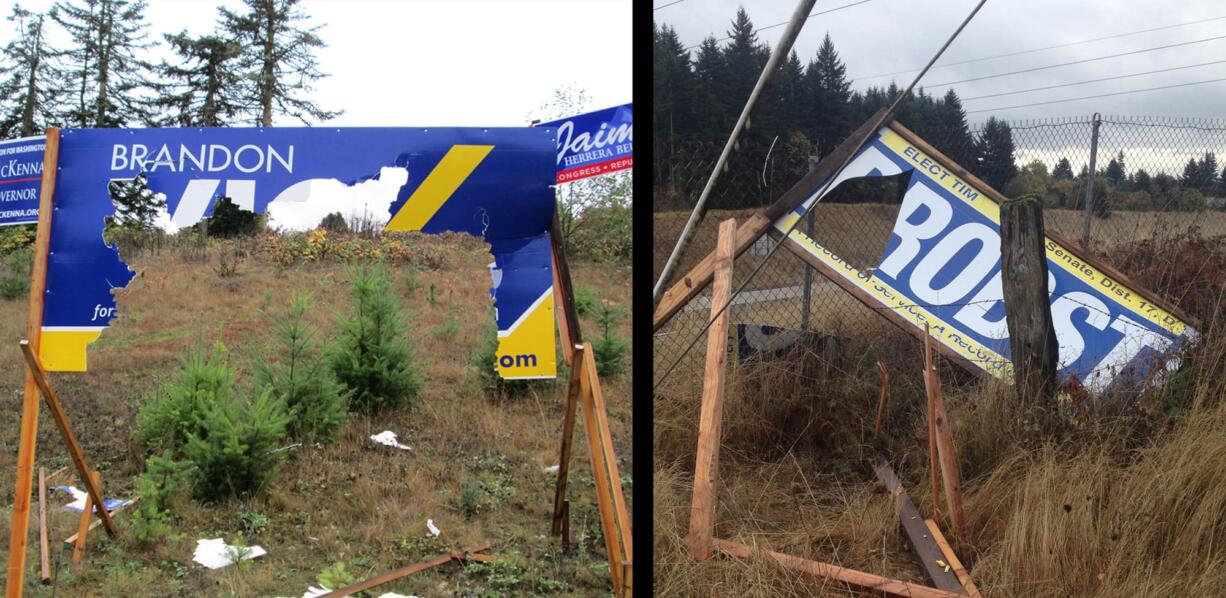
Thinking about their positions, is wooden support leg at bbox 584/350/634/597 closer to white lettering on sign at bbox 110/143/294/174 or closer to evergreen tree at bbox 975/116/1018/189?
white lettering on sign at bbox 110/143/294/174

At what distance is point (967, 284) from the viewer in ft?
13.4

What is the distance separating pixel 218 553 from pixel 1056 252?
433 centimetres

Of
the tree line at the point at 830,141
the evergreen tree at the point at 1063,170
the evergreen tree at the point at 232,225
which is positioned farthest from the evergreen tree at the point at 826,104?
the evergreen tree at the point at 232,225

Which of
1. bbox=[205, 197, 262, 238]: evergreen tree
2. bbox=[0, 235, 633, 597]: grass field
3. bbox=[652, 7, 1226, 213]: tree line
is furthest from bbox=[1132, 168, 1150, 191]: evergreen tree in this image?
bbox=[205, 197, 262, 238]: evergreen tree

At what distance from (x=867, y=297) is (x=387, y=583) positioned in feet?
8.74

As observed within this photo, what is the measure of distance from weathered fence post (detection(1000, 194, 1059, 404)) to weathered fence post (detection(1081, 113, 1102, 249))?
552mm

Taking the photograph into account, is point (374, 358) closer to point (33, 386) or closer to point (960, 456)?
point (33, 386)

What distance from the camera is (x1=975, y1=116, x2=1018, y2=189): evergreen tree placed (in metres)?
4.33

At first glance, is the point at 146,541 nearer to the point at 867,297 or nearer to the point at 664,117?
the point at 664,117

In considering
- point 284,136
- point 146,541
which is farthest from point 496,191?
point 146,541

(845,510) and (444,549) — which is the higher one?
(845,510)

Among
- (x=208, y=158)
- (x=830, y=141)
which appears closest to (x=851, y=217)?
(x=830, y=141)

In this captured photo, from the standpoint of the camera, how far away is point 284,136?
3.27m

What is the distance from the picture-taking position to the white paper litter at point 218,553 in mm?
3967
